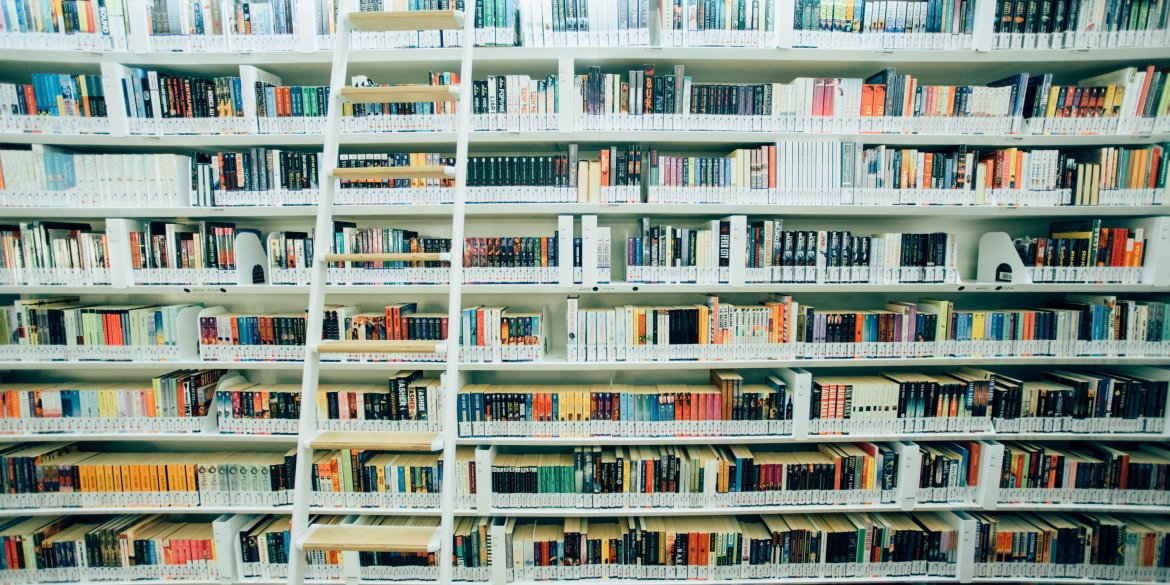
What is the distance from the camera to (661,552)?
2439mm

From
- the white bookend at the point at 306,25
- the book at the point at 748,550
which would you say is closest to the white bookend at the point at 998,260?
the book at the point at 748,550

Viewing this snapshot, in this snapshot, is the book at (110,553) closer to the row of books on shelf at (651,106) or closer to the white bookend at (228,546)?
the white bookend at (228,546)

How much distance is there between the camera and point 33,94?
2252 mm

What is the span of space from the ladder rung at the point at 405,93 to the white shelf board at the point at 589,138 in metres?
0.52

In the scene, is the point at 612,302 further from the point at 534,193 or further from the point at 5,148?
the point at 5,148

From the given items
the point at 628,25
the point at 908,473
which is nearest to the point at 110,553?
the point at 628,25

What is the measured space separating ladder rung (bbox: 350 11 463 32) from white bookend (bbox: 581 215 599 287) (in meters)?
0.96

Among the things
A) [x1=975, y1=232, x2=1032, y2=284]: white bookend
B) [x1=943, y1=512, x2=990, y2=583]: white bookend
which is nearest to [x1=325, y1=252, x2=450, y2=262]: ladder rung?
[x1=975, y1=232, x2=1032, y2=284]: white bookend

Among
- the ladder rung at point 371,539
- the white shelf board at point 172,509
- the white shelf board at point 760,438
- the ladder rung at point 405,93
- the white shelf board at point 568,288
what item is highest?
the ladder rung at point 405,93

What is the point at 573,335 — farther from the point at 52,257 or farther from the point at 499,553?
the point at 52,257

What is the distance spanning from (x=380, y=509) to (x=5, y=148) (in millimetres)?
2648

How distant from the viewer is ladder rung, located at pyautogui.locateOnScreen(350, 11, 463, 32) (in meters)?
1.68

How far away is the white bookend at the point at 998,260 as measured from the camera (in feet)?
7.66

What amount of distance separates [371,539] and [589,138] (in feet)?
6.14
